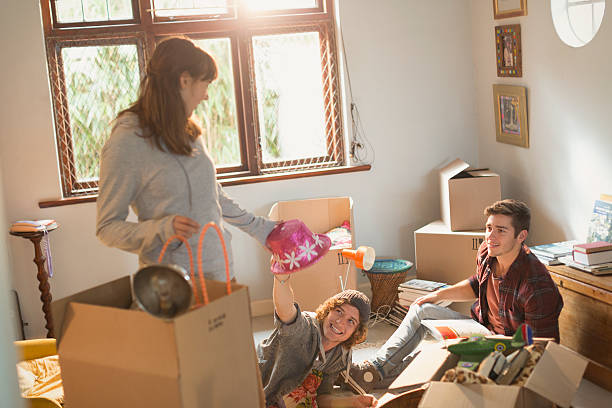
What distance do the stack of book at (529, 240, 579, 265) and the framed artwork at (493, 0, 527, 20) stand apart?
1.40 meters

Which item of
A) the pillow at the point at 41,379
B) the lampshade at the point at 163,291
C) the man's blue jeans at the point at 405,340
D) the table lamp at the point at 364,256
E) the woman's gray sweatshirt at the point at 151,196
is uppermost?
the woman's gray sweatshirt at the point at 151,196

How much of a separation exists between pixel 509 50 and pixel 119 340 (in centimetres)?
336

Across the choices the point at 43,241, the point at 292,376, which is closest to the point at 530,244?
the point at 292,376

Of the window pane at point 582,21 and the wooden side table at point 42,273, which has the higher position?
the window pane at point 582,21

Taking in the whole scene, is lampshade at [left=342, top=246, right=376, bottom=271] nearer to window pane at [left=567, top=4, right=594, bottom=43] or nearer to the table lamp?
the table lamp

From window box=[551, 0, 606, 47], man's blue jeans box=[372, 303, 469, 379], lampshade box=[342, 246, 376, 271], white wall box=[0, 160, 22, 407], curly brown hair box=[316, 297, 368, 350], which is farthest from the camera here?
window box=[551, 0, 606, 47]

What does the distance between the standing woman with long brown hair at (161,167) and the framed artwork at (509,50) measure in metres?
2.75

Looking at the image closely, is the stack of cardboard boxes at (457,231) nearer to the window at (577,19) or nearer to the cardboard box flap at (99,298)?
the window at (577,19)

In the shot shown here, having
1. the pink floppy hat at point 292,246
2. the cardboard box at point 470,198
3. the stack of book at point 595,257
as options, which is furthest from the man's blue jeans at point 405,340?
the pink floppy hat at point 292,246

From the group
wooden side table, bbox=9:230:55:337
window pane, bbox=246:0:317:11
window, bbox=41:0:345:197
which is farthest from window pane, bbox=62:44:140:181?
window pane, bbox=246:0:317:11

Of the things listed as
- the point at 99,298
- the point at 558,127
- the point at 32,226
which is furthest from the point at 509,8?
the point at 99,298

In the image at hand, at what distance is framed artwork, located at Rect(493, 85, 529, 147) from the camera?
161 inches

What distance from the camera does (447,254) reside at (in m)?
4.16

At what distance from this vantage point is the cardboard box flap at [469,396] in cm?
198
